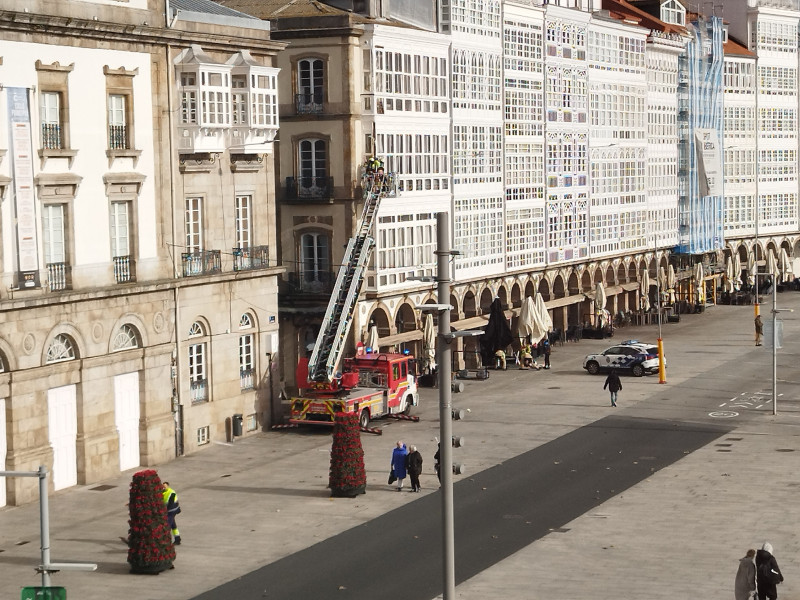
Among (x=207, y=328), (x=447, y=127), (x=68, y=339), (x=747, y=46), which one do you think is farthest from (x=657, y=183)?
(x=68, y=339)

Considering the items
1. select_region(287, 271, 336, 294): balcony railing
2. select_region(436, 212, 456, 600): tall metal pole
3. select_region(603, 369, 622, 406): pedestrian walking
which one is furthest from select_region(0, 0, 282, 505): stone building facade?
select_region(436, 212, 456, 600): tall metal pole

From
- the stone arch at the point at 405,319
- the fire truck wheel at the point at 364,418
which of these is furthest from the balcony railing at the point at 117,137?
the stone arch at the point at 405,319

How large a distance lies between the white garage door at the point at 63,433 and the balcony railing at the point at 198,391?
6.73 meters

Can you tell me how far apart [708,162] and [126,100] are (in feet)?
226

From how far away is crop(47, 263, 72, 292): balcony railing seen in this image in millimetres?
50656

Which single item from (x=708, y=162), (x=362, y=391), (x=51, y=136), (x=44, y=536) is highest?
(x=51, y=136)

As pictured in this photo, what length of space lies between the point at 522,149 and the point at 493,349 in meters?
15.6

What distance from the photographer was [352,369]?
64.2m

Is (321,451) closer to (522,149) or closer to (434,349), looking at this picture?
(434,349)

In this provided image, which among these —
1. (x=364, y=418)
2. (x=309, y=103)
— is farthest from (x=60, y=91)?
(x=309, y=103)

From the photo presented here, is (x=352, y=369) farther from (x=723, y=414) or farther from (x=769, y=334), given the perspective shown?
(x=769, y=334)

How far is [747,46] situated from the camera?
127 metres

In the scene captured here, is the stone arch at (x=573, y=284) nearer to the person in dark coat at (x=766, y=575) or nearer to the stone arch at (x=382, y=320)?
the stone arch at (x=382, y=320)

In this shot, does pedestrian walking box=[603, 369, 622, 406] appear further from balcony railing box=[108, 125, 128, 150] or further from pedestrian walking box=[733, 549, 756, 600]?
pedestrian walking box=[733, 549, 756, 600]
